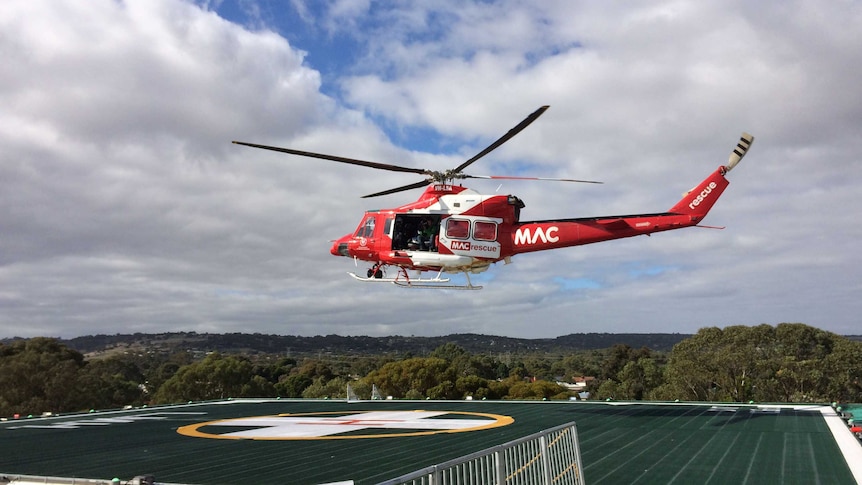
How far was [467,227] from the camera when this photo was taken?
2175cm

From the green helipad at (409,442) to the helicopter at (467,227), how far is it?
5781 mm

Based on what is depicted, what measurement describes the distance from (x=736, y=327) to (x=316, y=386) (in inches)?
1844

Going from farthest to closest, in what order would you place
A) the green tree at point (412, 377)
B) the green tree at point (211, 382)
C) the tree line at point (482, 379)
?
1. the green tree at point (211, 382)
2. the green tree at point (412, 377)
3. the tree line at point (482, 379)

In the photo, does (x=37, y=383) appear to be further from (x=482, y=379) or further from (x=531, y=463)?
(x=531, y=463)

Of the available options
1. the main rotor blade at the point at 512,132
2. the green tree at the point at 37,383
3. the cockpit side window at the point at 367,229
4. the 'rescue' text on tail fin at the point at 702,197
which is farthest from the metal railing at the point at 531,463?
the green tree at the point at 37,383

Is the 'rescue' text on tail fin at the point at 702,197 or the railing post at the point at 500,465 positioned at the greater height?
the 'rescue' text on tail fin at the point at 702,197

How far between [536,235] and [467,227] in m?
2.48

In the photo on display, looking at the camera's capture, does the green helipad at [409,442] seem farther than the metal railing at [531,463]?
Yes

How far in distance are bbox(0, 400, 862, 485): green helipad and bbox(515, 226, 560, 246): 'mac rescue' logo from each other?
6.23m

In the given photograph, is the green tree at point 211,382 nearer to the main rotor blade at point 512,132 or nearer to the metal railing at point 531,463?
the main rotor blade at point 512,132

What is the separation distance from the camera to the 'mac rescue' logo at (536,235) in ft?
69.8

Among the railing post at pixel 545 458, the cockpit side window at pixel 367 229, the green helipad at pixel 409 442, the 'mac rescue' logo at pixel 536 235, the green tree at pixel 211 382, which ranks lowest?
the green tree at pixel 211 382

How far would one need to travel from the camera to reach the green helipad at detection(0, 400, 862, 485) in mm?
11797

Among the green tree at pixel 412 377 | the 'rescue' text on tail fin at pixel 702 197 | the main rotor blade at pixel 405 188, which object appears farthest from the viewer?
the green tree at pixel 412 377
